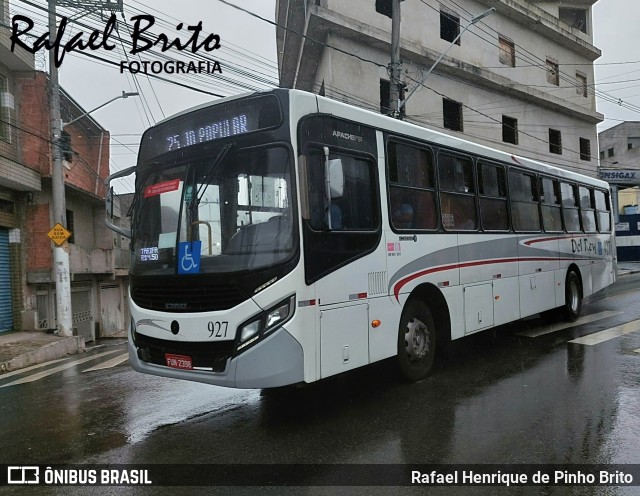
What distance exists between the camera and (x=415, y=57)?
2155 centimetres

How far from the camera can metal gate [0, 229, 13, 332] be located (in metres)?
15.6

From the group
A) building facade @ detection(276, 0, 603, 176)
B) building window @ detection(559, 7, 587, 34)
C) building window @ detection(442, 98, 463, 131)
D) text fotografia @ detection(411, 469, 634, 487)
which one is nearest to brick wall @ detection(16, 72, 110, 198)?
building facade @ detection(276, 0, 603, 176)

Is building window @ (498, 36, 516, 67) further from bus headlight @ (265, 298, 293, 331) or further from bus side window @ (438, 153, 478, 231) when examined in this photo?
bus headlight @ (265, 298, 293, 331)

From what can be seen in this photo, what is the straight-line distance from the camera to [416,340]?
6.38m

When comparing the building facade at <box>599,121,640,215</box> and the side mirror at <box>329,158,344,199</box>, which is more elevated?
the building facade at <box>599,121,640,215</box>

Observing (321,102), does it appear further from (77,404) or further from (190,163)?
(77,404)

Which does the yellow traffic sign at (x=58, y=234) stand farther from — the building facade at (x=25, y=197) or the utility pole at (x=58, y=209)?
the building facade at (x=25, y=197)

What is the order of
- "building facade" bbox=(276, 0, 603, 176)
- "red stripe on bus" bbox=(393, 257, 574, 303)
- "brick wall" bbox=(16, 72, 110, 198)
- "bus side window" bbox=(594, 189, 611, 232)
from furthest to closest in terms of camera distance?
"building facade" bbox=(276, 0, 603, 176)
"brick wall" bbox=(16, 72, 110, 198)
"bus side window" bbox=(594, 189, 611, 232)
"red stripe on bus" bbox=(393, 257, 574, 303)

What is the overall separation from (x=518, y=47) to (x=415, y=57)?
9.04 meters

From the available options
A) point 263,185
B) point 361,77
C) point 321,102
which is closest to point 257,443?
point 263,185

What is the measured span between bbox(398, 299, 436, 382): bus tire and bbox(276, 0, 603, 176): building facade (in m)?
10.7

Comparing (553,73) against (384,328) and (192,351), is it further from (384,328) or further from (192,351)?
(192,351)

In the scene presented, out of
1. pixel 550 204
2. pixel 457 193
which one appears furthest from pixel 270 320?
pixel 550 204

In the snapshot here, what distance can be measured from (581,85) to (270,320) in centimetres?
3333
